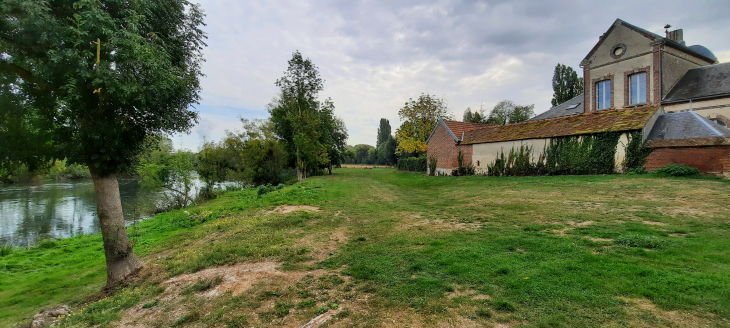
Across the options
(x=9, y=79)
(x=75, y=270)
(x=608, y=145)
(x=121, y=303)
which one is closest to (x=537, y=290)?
(x=121, y=303)

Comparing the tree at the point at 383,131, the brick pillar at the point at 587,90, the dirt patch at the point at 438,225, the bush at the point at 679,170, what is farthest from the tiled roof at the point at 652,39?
the tree at the point at 383,131

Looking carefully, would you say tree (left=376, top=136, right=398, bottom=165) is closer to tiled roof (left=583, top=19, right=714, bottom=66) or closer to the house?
the house

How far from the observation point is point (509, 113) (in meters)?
54.5

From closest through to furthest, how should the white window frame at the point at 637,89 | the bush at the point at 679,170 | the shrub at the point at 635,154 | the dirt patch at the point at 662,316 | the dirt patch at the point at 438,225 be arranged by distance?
the dirt patch at the point at 662,316 < the dirt patch at the point at 438,225 < the bush at the point at 679,170 < the shrub at the point at 635,154 < the white window frame at the point at 637,89

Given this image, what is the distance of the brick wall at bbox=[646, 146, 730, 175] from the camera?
11.5 metres

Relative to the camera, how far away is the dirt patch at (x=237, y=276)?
15.2 feet

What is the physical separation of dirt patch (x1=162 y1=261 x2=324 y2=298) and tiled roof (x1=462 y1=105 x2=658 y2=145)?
17.4m

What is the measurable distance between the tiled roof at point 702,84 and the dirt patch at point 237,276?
24653 mm

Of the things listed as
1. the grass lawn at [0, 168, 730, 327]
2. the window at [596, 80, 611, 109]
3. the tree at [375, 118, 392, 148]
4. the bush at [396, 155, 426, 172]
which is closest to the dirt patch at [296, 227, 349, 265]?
the grass lawn at [0, 168, 730, 327]

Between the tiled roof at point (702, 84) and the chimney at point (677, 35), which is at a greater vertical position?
the chimney at point (677, 35)

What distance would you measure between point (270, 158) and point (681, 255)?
2774cm

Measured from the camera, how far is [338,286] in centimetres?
432

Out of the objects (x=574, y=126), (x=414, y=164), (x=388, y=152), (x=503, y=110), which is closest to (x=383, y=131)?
(x=388, y=152)

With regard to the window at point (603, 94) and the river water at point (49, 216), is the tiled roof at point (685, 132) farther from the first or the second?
the river water at point (49, 216)
